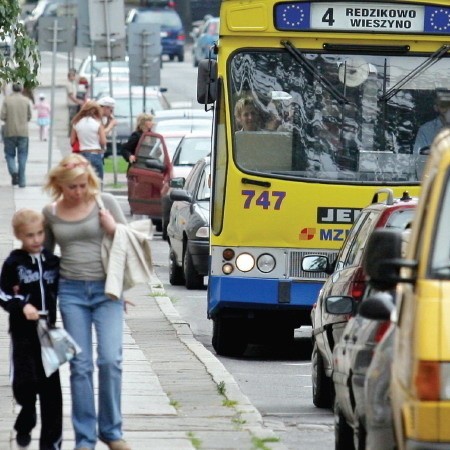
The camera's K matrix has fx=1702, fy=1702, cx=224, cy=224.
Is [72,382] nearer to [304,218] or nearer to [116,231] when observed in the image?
[116,231]

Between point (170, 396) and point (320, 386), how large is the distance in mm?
1032

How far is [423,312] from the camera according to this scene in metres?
6.71

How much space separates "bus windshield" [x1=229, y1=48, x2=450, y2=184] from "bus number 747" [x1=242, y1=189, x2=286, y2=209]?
0.16 metres

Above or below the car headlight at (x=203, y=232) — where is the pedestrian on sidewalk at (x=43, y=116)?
below

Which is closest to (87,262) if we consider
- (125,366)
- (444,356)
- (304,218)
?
(444,356)

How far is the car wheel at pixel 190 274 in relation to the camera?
1958 cm

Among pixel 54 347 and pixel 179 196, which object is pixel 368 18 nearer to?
pixel 179 196

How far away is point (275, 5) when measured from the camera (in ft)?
45.4

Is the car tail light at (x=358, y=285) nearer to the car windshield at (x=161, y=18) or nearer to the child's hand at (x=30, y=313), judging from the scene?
the child's hand at (x=30, y=313)

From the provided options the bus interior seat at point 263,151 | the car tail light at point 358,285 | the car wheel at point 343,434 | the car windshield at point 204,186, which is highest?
the bus interior seat at point 263,151

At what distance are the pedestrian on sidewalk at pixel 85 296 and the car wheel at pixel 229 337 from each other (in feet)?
18.5

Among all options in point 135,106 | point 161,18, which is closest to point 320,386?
point 135,106

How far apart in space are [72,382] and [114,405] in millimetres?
250

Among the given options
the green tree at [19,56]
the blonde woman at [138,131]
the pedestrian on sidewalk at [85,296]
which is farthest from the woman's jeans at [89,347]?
the blonde woman at [138,131]
